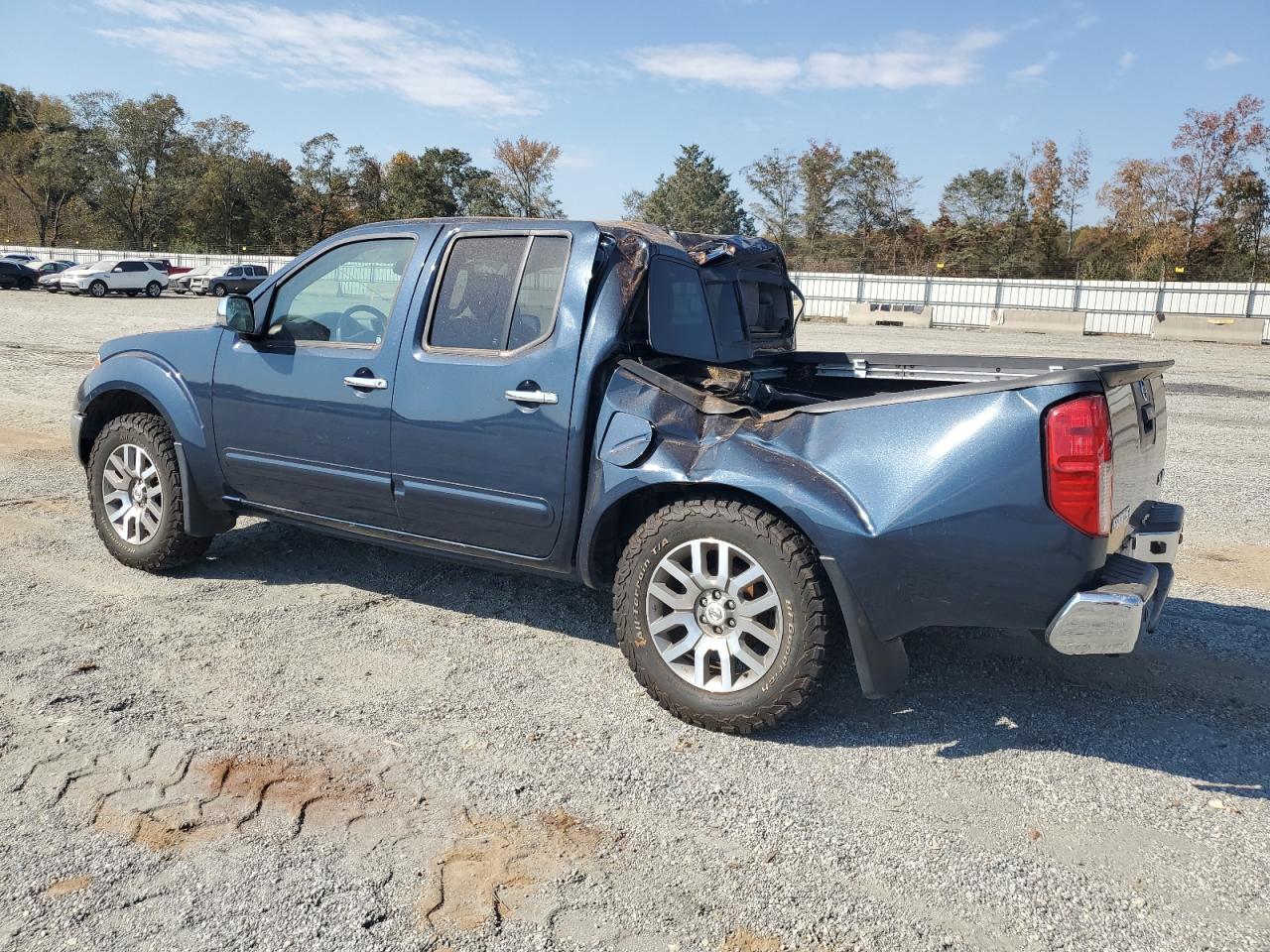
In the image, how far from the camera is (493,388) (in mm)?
4176

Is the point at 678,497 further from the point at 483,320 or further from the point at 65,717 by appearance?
the point at 65,717

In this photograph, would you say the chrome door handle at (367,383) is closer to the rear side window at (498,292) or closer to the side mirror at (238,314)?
the rear side window at (498,292)

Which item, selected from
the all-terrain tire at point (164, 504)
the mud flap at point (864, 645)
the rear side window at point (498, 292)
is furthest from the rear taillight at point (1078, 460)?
the all-terrain tire at point (164, 504)

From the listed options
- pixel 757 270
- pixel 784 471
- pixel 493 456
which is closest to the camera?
pixel 784 471

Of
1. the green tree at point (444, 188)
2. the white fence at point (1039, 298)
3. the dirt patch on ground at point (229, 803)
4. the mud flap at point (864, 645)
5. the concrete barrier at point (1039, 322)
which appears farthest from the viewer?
the green tree at point (444, 188)

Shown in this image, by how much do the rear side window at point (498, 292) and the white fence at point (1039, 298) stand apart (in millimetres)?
33115

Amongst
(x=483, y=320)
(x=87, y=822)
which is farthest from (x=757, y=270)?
(x=87, y=822)

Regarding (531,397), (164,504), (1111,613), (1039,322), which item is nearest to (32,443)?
(164,504)

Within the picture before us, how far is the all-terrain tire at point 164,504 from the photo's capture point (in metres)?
5.17

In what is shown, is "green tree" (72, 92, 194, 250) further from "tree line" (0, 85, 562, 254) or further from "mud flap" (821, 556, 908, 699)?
"mud flap" (821, 556, 908, 699)

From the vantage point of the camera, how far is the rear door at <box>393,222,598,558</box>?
4086 millimetres

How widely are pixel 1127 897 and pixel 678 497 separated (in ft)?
6.48

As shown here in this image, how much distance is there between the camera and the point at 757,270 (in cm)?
526

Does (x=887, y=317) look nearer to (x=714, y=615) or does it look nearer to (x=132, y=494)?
(x=132, y=494)
